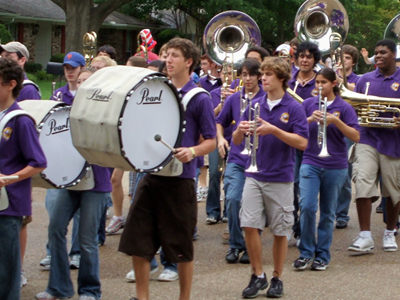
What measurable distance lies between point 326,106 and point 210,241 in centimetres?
208

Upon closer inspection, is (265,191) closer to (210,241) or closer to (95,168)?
(95,168)

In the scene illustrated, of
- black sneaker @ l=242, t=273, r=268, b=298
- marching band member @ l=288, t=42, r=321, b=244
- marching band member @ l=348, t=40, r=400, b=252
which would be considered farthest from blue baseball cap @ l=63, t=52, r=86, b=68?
marching band member @ l=348, t=40, r=400, b=252

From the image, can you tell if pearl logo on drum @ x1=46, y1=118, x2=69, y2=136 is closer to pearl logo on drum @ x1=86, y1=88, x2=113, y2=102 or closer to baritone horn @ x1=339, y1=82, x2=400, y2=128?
pearl logo on drum @ x1=86, y1=88, x2=113, y2=102

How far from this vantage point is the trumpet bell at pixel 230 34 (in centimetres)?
998

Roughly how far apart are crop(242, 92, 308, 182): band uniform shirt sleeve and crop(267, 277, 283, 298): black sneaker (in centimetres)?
80

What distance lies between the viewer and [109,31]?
4412 cm

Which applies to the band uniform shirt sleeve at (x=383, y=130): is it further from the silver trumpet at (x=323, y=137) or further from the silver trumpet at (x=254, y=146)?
the silver trumpet at (x=254, y=146)

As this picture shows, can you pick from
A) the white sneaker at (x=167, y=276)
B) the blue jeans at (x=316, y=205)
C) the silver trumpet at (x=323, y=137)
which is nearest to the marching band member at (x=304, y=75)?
the blue jeans at (x=316, y=205)

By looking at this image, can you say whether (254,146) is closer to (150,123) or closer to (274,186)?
(274,186)

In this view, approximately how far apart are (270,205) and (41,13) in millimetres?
35151

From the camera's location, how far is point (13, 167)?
487cm

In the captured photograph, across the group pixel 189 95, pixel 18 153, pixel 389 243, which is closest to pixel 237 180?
pixel 389 243

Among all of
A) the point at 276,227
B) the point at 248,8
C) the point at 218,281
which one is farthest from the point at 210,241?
the point at 248,8

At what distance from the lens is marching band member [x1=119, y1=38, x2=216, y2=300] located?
17.6 ft
